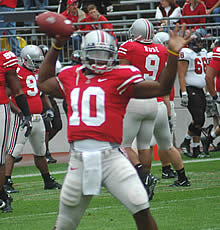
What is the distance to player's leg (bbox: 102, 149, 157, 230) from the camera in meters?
3.98

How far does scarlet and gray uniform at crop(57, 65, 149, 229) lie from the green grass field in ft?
5.14

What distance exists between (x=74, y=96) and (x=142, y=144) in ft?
8.92

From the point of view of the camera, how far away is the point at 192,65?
10.9 meters

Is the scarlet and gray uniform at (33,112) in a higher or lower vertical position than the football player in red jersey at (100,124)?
lower

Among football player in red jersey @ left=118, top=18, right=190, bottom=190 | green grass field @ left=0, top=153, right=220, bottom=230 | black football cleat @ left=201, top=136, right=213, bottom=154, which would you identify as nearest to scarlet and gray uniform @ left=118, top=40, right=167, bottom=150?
football player in red jersey @ left=118, top=18, right=190, bottom=190

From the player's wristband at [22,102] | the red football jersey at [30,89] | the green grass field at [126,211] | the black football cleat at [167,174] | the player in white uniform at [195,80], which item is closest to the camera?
the green grass field at [126,211]

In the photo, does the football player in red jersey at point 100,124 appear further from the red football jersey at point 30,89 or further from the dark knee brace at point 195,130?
the dark knee brace at point 195,130

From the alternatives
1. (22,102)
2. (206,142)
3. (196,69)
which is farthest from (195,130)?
(22,102)

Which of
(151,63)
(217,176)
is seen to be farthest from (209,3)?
(151,63)

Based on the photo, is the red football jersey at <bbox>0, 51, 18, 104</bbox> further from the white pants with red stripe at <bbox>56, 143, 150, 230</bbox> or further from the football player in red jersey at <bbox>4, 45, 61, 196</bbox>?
the white pants with red stripe at <bbox>56, 143, 150, 230</bbox>

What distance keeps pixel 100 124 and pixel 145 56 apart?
286 centimetres

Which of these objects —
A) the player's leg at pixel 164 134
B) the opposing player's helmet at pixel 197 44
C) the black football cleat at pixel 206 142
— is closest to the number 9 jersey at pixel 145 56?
the player's leg at pixel 164 134

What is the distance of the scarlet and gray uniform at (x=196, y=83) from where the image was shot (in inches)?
426

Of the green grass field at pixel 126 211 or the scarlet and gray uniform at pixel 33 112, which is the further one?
the scarlet and gray uniform at pixel 33 112
